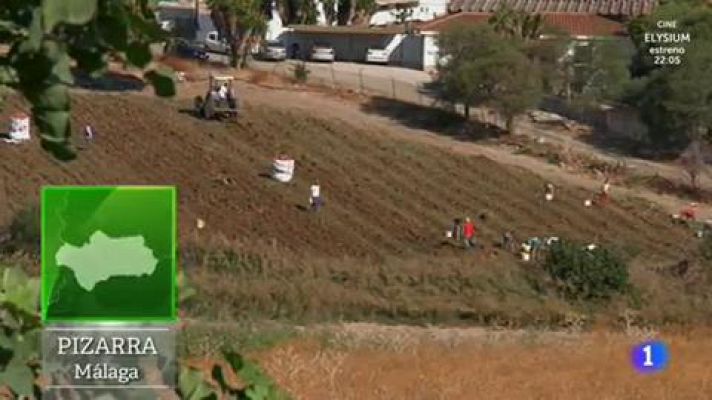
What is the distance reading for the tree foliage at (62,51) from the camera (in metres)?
1.74

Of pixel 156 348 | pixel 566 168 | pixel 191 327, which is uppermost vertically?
pixel 156 348

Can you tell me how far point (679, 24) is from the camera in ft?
128

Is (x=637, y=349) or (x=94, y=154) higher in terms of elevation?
(x=637, y=349)

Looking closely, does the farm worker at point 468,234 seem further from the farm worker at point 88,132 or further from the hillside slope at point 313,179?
the farm worker at point 88,132

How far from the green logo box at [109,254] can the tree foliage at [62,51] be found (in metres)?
0.16

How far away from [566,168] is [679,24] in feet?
27.7

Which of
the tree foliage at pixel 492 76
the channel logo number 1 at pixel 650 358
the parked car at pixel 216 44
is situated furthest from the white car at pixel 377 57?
the channel logo number 1 at pixel 650 358

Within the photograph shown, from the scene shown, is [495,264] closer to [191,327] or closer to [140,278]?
[191,327]

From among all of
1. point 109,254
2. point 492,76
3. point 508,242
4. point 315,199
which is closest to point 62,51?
point 109,254

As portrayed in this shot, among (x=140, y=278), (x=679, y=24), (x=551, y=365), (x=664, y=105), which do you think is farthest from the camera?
(x=679, y=24)

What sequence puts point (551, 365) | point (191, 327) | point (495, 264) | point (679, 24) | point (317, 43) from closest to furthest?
point (551, 365) → point (191, 327) → point (495, 264) → point (679, 24) → point (317, 43)

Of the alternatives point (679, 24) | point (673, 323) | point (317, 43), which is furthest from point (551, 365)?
point (317, 43)

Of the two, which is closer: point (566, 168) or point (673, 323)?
point (673, 323)

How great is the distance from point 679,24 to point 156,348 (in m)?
38.1
